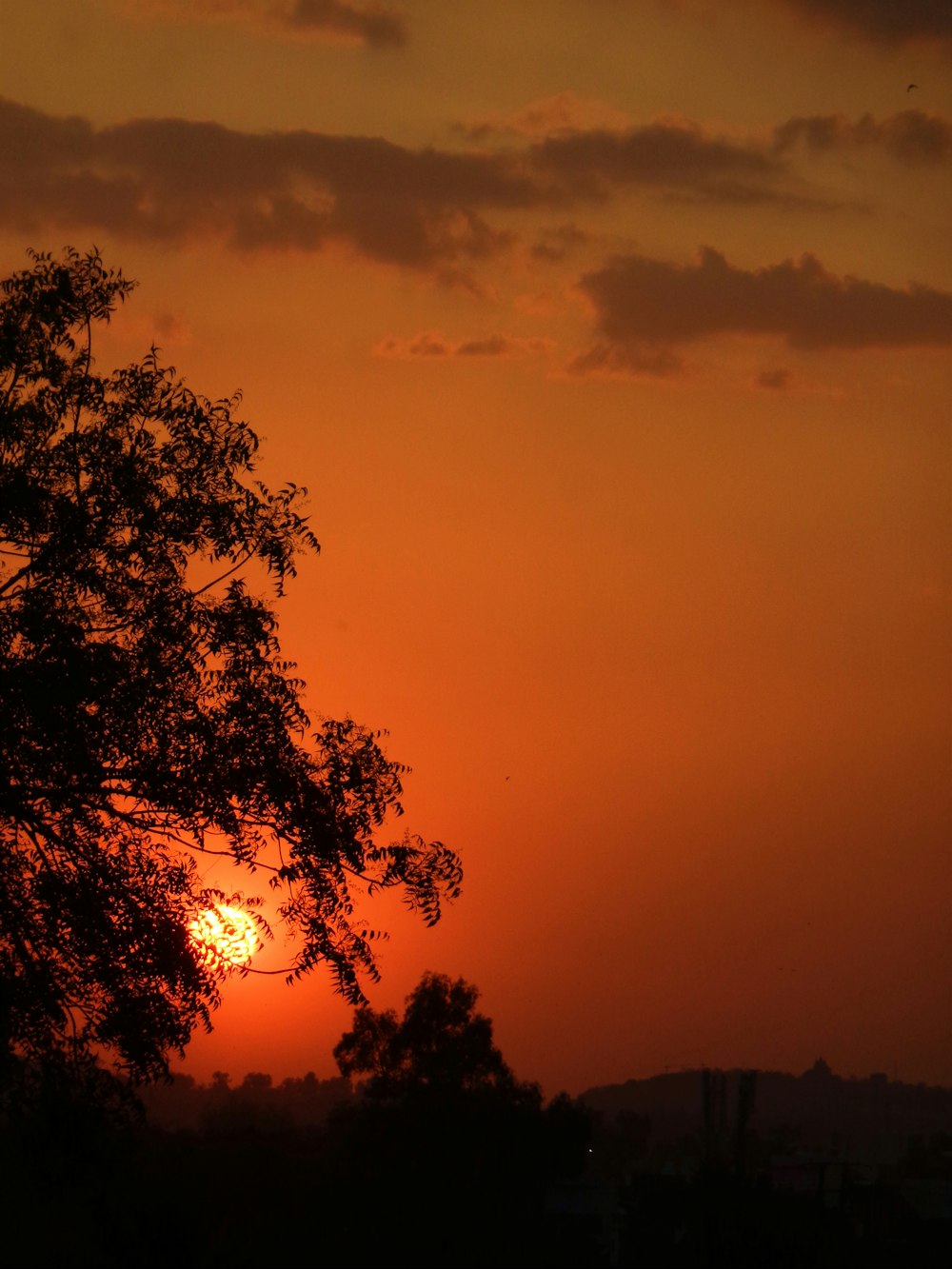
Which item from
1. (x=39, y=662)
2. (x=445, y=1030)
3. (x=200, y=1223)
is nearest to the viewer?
(x=39, y=662)

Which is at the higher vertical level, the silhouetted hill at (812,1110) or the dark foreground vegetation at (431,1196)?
the silhouetted hill at (812,1110)

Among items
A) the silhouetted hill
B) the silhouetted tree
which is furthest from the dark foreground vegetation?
the silhouetted hill

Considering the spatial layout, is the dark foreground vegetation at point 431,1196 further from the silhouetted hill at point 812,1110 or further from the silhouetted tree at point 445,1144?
the silhouetted hill at point 812,1110

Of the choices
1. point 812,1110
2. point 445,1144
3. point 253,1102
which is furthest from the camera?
point 812,1110

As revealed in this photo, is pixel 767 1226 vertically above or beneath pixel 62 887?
beneath

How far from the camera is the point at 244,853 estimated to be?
17.7 meters

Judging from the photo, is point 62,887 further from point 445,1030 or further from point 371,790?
point 445,1030

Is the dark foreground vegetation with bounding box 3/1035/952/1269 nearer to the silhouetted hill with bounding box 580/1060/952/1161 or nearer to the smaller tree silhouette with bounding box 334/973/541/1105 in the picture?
the smaller tree silhouette with bounding box 334/973/541/1105

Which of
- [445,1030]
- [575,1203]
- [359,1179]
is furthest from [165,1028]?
[445,1030]

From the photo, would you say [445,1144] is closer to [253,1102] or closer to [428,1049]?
[428,1049]

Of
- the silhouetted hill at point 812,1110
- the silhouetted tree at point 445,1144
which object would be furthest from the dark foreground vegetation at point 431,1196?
the silhouetted hill at point 812,1110

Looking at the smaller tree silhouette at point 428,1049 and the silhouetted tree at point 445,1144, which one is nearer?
the silhouetted tree at point 445,1144

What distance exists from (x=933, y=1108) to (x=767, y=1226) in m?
141

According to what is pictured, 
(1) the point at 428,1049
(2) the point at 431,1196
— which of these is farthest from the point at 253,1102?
(2) the point at 431,1196
